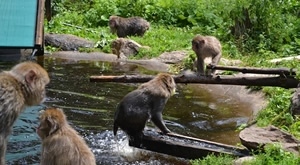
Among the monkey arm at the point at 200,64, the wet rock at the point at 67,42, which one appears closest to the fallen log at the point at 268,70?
the monkey arm at the point at 200,64

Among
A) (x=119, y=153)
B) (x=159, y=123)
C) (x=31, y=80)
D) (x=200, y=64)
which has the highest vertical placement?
(x=31, y=80)

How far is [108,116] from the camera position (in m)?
10.3

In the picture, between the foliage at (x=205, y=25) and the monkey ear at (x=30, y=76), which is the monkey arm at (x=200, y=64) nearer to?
the foliage at (x=205, y=25)

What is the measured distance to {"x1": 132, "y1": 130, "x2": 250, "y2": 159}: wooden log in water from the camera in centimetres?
793

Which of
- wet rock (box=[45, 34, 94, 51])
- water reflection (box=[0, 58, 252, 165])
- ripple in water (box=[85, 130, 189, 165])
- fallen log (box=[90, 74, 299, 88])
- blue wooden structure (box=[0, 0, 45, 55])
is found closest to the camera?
ripple in water (box=[85, 130, 189, 165])

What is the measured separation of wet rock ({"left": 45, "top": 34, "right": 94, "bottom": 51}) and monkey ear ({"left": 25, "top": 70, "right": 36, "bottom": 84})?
10.9m

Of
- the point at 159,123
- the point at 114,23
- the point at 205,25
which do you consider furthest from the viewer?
the point at 205,25

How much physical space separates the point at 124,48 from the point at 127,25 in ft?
8.23

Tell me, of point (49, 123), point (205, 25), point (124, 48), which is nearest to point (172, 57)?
point (124, 48)

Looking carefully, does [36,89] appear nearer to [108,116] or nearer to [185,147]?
[185,147]

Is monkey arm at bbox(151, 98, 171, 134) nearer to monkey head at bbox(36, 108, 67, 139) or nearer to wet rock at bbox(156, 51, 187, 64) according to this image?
monkey head at bbox(36, 108, 67, 139)

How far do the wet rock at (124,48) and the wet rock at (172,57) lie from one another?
92cm

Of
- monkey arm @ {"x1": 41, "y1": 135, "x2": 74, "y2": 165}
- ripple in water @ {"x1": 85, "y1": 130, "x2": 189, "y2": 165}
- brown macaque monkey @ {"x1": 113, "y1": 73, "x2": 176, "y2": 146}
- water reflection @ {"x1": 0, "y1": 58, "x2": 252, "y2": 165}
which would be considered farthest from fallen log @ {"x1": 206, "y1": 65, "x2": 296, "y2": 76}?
monkey arm @ {"x1": 41, "y1": 135, "x2": 74, "y2": 165}

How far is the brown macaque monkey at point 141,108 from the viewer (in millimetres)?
8539
